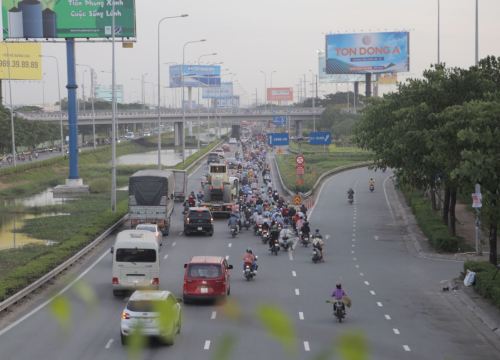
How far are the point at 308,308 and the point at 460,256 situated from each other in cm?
1248

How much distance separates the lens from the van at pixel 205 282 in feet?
77.6

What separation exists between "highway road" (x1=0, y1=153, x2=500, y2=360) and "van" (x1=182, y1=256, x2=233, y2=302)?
1.08ft

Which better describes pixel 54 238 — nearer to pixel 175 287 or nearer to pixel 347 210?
pixel 175 287

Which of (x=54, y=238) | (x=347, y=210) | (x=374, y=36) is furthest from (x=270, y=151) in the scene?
(x=54, y=238)

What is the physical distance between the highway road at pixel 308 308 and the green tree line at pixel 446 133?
10.4 feet

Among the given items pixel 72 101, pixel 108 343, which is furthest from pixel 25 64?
pixel 108 343

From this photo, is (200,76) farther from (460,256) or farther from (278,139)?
(460,256)

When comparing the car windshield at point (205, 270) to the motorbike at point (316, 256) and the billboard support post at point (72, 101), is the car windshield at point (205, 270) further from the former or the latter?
the billboard support post at point (72, 101)

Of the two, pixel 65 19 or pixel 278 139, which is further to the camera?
pixel 278 139

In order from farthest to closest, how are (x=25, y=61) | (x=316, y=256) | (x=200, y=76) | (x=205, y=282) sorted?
(x=200, y=76) < (x=25, y=61) < (x=316, y=256) < (x=205, y=282)

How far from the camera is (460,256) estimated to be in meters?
34.2

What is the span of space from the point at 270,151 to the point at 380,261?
95.5m

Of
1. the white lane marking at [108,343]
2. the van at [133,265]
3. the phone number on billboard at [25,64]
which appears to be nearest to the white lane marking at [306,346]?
the white lane marking at [108,343]

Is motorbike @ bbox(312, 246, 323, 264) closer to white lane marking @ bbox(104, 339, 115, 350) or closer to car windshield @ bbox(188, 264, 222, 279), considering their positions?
car windshield @ bbox(188, 264, 222, 279)
